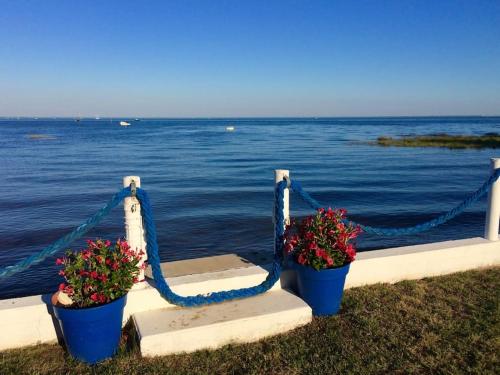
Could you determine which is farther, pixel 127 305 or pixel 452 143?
pixel 452 143

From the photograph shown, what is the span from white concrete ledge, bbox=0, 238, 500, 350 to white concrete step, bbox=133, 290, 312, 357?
247 millimetres

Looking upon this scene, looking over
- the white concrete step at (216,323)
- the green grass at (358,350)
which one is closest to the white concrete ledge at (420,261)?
the green grass at (358,350)

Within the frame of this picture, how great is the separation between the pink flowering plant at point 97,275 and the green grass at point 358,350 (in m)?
0.62

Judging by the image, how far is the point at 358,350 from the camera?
3967 mm

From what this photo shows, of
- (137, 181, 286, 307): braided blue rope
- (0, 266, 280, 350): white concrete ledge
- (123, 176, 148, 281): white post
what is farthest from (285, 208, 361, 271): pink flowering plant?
(123, 176, 148, 281): white post

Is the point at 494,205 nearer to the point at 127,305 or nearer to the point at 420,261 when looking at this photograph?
the point at 420,261

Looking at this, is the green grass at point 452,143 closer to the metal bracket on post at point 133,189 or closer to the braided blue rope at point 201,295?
the braided blue rope at point 201,295

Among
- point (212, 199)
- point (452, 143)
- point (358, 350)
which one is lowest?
point (452, 143)

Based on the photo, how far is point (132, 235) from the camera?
14.4ft

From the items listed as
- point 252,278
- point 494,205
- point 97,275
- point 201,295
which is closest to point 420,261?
point 494,205

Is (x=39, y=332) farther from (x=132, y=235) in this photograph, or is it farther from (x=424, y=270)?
(x=424, y=270)

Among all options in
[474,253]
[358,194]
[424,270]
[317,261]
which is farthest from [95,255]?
[358,194]

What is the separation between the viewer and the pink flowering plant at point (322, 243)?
4.54 m

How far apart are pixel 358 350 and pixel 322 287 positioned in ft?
2.72
